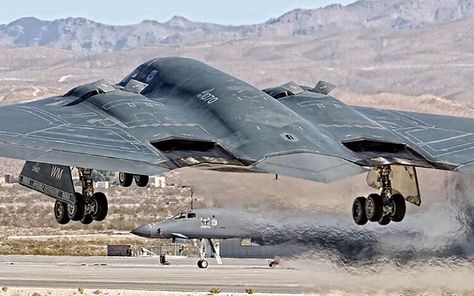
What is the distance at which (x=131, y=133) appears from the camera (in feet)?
127

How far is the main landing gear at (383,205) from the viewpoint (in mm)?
42531

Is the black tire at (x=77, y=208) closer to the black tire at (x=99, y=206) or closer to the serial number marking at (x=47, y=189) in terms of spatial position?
the black tire at (x=99, y=206)

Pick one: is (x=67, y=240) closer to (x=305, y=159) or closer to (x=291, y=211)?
(x=291, y=211)

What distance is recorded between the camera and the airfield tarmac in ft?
187

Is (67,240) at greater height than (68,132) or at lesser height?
greater

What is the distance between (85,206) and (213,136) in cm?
532

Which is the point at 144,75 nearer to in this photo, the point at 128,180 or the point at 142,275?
the point at 128,180

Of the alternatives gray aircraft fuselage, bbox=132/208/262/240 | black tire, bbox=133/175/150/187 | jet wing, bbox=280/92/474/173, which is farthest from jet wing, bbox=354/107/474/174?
gray aircraft fuselage, bbox=132/208/262/240

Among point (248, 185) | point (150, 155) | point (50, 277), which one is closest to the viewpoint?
point (150, 155)

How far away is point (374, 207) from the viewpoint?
140 feet

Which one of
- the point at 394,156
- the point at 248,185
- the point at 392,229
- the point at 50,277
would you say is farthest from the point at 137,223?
the point at 394,156

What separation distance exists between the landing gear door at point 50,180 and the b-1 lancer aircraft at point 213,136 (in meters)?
0.03

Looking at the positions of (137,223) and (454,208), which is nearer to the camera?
(454,208)

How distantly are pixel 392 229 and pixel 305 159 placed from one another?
23707 millimetres
